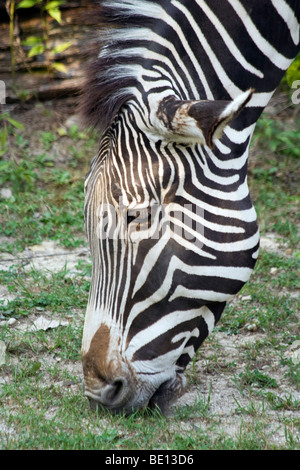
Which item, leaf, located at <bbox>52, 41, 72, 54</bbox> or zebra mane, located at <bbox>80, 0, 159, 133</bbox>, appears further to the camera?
leaf, located at <bbox>52, 41, 72, 54</bbox>

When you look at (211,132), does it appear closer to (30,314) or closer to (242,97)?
(242,97)

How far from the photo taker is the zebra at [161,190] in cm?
285

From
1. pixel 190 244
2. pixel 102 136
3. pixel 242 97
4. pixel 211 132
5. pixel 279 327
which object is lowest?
pixel 279 327

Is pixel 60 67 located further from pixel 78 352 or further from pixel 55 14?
pixel 78 352

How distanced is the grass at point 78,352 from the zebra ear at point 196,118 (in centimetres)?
125

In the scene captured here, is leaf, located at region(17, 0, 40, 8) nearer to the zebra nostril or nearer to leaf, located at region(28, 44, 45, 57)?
leaf, located at region(28, 44, 45, 57)

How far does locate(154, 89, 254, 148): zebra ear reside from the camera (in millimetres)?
2559

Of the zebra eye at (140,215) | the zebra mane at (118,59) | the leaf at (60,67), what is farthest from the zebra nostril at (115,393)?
the leaf at (60,67)

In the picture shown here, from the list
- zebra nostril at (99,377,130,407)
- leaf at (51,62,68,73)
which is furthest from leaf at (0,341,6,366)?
leaf at (51,62,68,73)

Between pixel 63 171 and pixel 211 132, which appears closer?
pixel 211 132

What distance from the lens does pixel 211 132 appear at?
263cm

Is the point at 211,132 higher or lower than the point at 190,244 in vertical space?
higher

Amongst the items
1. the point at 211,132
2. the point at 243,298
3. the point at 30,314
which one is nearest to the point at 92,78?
the point at 211,132

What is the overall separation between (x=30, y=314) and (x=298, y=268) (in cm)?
241
